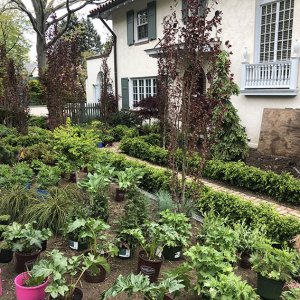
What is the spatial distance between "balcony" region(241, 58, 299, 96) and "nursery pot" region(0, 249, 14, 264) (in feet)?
25.1

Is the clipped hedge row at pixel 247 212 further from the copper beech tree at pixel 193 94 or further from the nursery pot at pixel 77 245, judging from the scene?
the nursery pot at pixel 77 245

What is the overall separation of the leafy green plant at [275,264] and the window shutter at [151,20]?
38.0 ft

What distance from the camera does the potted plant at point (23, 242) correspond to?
10.7ft

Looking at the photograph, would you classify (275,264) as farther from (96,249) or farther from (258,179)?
(258,179)

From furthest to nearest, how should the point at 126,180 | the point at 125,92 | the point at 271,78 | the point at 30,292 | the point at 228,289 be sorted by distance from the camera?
1. the point at 125,92
2. the point at 271,78
3. the point at 126,180
4. the point at 30,292
5. the point at 228,289

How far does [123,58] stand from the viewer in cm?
1574

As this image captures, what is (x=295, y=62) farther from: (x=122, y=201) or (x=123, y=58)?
(x=123, y=58)

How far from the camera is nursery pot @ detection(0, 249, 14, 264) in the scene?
3.48 meters

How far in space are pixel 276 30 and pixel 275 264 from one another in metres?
7.71

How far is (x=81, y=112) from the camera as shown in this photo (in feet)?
47.6

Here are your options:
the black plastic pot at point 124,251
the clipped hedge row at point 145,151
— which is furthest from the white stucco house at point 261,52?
the black plastic pot at point 124,251

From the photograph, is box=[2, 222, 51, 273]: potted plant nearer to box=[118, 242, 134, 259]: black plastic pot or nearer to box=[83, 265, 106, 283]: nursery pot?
box=[83, 265, 106, 283]: nursery pot

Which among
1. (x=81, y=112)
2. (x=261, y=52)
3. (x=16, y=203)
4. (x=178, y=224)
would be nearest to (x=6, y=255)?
(x=16, y=203)

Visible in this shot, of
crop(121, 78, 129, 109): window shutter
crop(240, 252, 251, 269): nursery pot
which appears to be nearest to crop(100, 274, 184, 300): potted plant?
crop(240, 252, 251, 269): nursery pot
